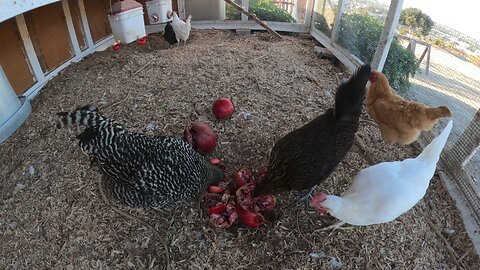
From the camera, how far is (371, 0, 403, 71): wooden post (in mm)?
2922

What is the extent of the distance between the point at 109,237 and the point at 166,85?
64.7 inches

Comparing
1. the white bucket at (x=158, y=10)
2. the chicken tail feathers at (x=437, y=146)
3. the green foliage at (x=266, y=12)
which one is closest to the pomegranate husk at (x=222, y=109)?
the chicken tail feathers at (x=437, y=146)

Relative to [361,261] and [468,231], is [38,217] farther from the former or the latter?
[468,231]

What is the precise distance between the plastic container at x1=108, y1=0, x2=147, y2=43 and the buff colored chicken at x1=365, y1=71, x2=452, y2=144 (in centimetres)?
308

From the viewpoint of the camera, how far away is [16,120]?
9.27 ft

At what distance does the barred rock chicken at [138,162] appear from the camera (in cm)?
182

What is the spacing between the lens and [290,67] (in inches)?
144

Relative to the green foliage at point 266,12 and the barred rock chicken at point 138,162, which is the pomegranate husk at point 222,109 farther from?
the green foliage at point 266,12

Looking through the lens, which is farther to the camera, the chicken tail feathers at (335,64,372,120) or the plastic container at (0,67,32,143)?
the plastic container at (0,67,32,143)

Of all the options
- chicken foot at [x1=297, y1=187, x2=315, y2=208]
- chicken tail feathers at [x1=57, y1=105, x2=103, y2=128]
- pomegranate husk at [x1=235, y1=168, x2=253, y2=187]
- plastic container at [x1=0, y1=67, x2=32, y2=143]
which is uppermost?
chicken tail feathers at [x1=57, y1=105, x2=103, y2=128]

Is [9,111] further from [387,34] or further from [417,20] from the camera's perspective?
[417,20]

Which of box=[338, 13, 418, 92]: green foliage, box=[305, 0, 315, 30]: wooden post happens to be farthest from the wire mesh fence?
box=[305, 0, 315, 30]: wooden post

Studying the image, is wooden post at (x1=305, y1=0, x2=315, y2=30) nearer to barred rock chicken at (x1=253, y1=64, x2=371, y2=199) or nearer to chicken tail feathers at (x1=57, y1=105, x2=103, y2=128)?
barred rock chicken at (x1=253, y1=64, x2=371, y2=199)

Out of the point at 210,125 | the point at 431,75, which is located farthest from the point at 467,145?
the point at 210,125
